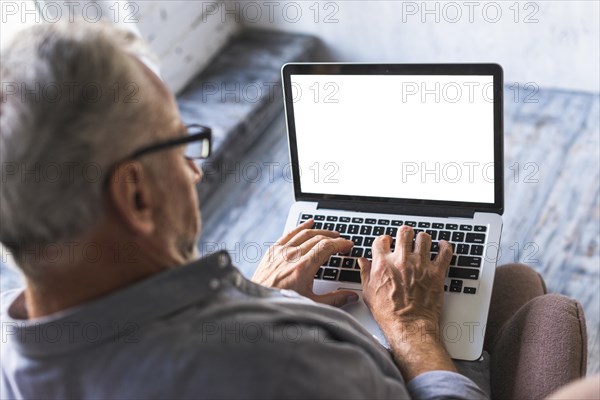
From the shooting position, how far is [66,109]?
2.30 ft

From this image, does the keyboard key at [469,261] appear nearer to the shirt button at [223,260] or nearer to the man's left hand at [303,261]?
the man's left hand at [303,261]

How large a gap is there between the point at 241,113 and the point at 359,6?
521mm

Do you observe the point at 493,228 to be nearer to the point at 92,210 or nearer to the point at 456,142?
the point at 456,142

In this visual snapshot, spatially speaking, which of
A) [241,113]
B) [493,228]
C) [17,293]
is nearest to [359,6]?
[241,113]

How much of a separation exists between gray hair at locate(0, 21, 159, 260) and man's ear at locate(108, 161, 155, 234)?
0.01 meters

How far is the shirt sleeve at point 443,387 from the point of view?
969mm

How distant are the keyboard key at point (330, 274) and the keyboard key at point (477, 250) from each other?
23cm

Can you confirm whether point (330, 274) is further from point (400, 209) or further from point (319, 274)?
point (400, 209)

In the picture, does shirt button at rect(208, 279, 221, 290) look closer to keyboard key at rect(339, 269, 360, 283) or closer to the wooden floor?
keyboard key at rect(339, 269, 360, 283)

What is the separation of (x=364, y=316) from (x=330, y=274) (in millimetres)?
104

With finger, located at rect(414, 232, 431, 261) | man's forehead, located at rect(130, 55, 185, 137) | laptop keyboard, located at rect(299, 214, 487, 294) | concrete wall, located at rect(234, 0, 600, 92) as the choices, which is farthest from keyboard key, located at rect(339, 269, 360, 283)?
concrete wall, located at rect(234, 0, 600, 92)

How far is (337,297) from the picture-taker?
1.20 meters

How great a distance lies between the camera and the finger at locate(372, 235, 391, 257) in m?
1.21

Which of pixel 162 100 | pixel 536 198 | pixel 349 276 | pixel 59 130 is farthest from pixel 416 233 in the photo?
pixel 536 198
